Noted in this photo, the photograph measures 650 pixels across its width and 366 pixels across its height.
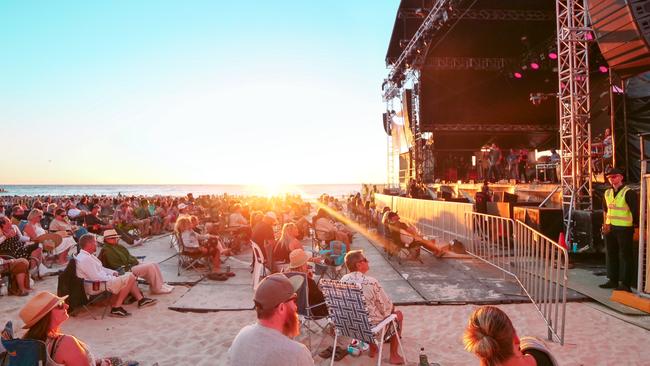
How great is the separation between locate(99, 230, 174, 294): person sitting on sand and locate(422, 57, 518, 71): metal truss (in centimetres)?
1683

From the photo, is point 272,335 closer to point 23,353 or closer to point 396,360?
point 23,353

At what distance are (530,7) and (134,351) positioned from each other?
61.9 feet

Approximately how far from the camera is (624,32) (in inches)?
266

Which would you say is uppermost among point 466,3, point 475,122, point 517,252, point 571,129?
point 466,3

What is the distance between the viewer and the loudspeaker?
21.2 ft

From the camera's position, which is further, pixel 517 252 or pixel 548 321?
pixel 517 252

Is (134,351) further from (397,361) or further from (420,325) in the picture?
(420,325)

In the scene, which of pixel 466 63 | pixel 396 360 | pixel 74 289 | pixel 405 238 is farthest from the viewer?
pixel 466 63

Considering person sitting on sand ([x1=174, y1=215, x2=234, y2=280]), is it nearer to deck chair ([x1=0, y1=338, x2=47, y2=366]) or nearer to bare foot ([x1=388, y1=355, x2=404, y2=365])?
bare foot ([x1=388, y1=355, x2=404, y2=365])

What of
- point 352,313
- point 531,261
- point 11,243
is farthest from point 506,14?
point 11,243

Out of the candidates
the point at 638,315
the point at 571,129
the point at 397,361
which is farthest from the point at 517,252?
the point at 571,129

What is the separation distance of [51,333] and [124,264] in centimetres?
405

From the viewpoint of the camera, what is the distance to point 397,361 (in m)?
3.93

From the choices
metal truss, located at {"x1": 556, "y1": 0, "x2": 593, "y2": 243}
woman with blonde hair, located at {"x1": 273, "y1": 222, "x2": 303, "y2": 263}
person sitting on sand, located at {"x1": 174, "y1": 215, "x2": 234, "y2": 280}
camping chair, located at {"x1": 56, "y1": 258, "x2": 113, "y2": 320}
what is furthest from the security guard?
camping chair, located at {"x1": 56, "y1": 258, "x2": 113, "y2": 320}
